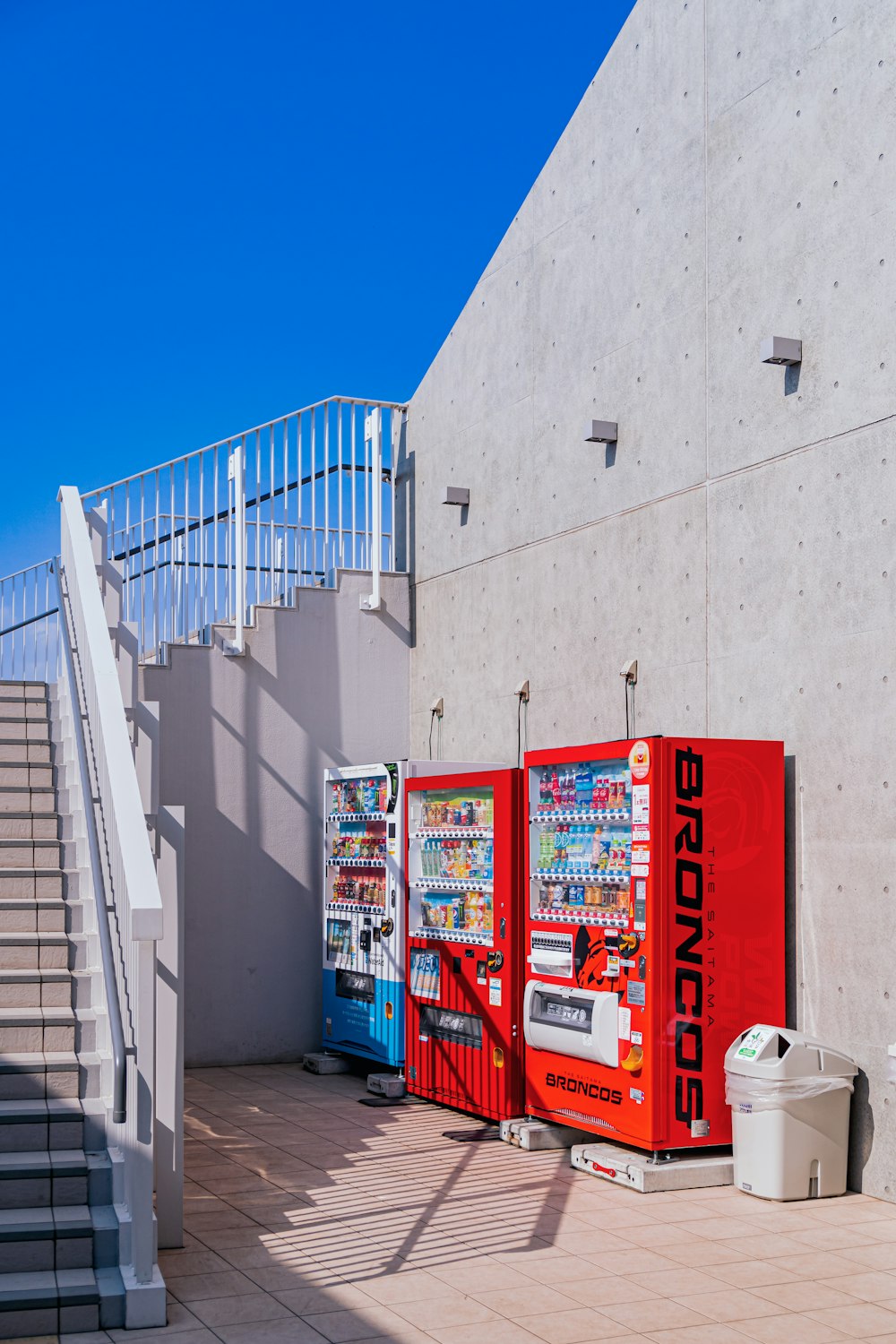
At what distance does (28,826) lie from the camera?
21.0ft

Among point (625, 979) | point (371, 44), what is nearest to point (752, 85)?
point (625, 979)

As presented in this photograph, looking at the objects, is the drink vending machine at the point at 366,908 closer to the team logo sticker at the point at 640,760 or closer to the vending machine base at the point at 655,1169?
the vending machine base at the point at 655,1169

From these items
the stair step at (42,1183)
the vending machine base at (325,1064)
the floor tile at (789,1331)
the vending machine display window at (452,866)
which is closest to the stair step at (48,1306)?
the stair step at (42,1183)

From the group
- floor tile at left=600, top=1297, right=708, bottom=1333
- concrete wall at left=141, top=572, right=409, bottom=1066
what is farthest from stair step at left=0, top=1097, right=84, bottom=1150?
concrete wall at left=141, top=572, right=409, bottom=1066

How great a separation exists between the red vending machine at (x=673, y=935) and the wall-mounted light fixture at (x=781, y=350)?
5.94 ft

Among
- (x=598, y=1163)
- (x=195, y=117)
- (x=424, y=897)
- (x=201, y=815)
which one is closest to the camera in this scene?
(x=598, y=1163)

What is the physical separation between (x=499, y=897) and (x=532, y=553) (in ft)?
8.17

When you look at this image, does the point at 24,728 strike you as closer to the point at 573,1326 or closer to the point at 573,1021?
the point at 573,1021

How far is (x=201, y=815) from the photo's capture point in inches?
385

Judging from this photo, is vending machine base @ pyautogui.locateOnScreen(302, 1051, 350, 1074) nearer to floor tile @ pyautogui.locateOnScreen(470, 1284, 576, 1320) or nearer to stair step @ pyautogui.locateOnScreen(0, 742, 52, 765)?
stair step @ pyautogui.locateOnScreen(0, 742, 52, 765)

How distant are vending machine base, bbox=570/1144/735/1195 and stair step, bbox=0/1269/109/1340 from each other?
2642 millimetres

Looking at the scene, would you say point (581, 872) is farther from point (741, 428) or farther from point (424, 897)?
point (741, 428)

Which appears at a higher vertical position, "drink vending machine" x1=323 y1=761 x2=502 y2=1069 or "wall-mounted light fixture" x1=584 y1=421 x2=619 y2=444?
"wall-mounted light fixture" x1=584 y1=421 x2=619 y2=444

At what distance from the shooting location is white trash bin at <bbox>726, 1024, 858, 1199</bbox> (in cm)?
578
